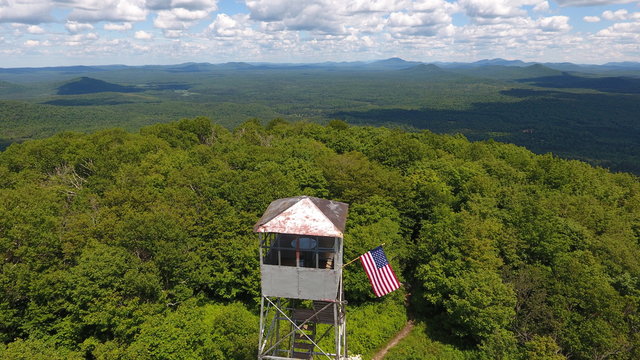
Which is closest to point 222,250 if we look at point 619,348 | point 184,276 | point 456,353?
point 184,276

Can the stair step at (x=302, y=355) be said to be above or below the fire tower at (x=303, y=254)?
below

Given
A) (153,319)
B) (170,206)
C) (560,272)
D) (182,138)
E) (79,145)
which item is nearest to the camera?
(153,319)

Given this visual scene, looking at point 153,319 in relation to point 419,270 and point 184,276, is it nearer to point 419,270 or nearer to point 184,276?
point 184,276

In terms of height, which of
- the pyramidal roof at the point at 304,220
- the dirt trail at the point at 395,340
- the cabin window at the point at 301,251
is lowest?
the dirt trail at the point at 395,340

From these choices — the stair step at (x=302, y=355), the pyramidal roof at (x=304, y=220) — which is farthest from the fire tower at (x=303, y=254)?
the stair step at (x=302, y=355)

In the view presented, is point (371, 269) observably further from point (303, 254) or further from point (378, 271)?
point (303, 254)

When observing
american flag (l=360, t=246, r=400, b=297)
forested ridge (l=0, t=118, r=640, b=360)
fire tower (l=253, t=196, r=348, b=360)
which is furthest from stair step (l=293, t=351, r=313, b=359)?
forested ridge (l=0, t=118, r=640, b=360)

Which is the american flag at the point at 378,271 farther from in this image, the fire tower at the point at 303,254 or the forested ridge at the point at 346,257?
the forested ridge at the point at 346,257
